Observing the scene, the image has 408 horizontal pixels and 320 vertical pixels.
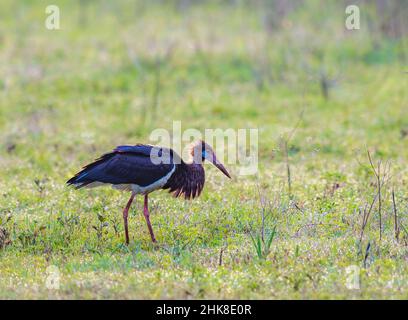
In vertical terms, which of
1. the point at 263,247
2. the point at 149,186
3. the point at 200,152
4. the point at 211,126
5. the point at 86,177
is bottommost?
the point at 263,247

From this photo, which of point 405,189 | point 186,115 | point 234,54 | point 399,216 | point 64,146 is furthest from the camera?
point 234,54

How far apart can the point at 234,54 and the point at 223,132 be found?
465 centimetres

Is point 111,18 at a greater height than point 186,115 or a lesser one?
greater

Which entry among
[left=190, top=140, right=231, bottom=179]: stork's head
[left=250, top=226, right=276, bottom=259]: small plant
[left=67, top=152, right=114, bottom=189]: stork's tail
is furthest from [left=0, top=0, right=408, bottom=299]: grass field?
[left=190, top=140, right=231, bottom=179]: stork's head

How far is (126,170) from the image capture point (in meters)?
7.73

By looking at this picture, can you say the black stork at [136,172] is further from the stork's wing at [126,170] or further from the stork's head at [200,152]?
the stork's head at [200,152]

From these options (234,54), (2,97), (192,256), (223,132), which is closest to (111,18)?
(234,54)

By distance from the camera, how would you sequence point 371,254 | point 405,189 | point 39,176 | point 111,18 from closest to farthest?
point 371,254 → point 405,189 → point 39,176 → point 111,18

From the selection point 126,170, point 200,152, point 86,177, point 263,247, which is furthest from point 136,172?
point 263,247

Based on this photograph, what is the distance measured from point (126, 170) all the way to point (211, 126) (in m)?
5.00

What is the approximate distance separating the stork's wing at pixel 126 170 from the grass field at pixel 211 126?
405mm

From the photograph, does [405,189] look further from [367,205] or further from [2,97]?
[2,97]

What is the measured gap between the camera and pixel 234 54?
16.4 meters

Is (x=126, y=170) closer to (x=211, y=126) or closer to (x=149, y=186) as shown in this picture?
(x=149, y=186)
